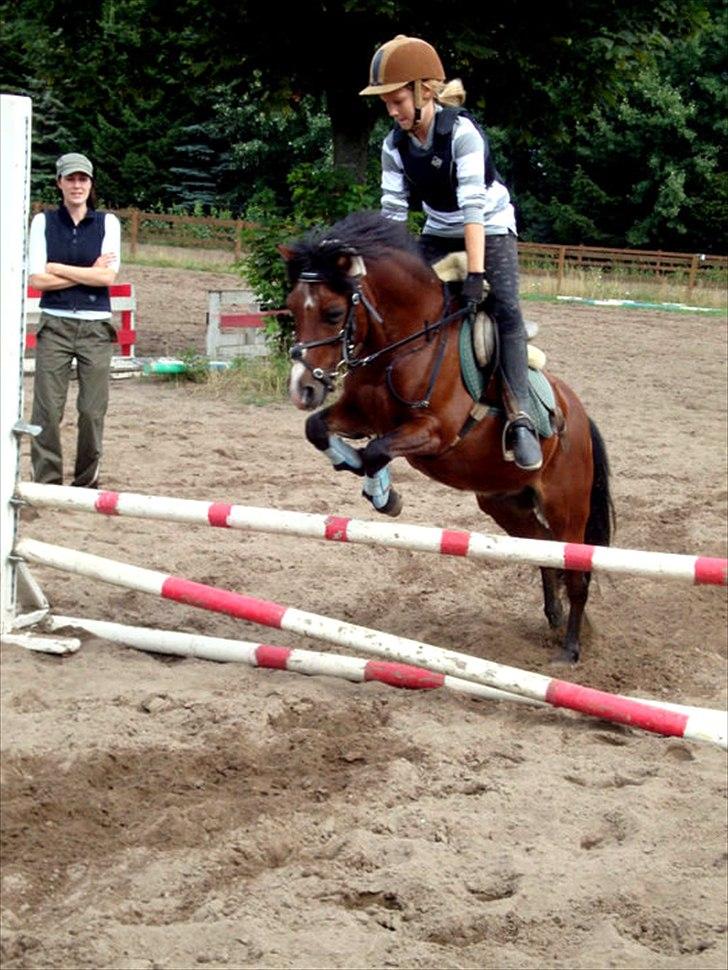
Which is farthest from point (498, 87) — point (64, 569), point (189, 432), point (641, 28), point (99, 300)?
point (64, 569)

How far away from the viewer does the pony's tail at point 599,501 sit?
6.78 meters

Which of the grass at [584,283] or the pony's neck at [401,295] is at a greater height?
the pony's neck at [401,295]

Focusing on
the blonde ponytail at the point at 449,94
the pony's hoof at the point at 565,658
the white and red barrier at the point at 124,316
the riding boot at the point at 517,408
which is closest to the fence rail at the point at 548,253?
the white and red barrier at the point at 124,316

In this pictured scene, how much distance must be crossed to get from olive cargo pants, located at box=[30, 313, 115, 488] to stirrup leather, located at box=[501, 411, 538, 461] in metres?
3.45

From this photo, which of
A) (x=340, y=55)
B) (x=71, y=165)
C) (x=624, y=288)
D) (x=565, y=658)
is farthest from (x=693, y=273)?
(x=565, y=658)

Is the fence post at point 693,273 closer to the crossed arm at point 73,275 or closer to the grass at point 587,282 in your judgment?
the grass at point 587,282

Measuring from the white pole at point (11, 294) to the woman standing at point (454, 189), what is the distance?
61.2 inches

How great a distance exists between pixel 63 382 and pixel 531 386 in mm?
3484

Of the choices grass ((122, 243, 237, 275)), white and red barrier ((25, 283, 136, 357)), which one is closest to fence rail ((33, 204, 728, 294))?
grass ((122, 243, 237, 275))

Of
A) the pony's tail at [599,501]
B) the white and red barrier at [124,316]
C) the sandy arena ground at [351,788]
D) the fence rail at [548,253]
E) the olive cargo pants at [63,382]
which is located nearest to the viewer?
the sandy arena ground at [351,788]

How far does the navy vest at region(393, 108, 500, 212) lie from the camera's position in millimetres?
5465

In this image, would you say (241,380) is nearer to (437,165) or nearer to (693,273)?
(437,165)

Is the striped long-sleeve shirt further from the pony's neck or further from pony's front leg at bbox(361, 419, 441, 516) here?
pony's front leg at bbox(361, 419, 441, 516)

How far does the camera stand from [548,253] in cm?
3206
